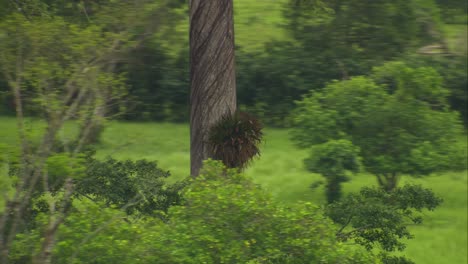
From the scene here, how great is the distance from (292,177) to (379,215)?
11521 millimetres

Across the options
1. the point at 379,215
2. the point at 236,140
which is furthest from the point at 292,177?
the point at 379,215

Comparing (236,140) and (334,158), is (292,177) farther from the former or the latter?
(236,140)

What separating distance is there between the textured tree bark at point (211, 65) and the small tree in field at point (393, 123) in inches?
125

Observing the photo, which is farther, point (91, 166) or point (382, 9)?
point (382, 9)

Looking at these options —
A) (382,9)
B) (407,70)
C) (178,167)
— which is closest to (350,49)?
(382,9)

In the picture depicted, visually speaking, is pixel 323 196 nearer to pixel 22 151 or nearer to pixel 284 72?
pixel 284 72

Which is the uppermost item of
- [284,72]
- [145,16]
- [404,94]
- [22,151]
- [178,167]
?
[145,16]

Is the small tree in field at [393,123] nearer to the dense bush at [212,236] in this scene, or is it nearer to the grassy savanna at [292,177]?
the grassy savanna at [292,177]

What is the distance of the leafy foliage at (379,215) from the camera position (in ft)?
37.6

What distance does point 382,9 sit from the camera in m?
23.8

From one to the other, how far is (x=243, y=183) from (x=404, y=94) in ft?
23.7

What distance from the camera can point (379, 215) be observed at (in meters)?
11.5

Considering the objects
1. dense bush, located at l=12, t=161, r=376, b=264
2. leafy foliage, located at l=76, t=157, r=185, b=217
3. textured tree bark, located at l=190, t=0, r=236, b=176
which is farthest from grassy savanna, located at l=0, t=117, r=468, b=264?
dense bush, located at l=12, t=161, r=376, b=264

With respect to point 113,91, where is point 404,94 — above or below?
below
